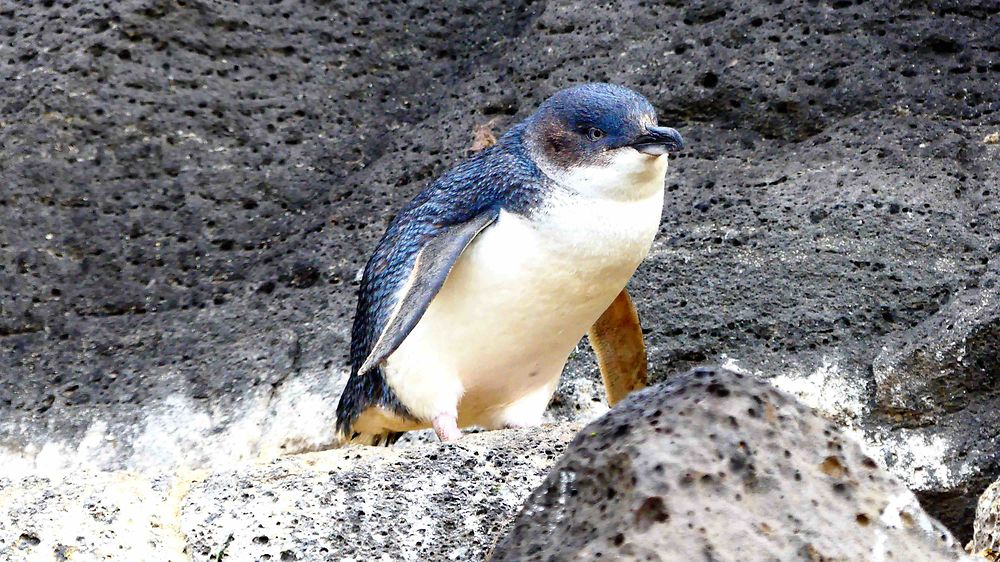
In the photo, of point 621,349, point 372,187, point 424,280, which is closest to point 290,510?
point 424,280

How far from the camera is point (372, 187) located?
162 inches

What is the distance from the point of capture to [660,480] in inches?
66.6

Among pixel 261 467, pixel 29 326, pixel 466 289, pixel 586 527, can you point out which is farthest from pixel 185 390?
pixel 586 527

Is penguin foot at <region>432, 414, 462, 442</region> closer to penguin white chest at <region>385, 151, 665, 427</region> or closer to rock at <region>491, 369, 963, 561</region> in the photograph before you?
penguin white chest at <region>385, 151, 665, 427</region>

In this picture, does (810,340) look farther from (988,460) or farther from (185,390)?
(185,390)

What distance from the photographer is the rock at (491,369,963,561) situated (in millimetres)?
1651

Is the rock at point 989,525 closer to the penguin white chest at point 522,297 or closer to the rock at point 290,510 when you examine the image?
the rock at point 290,510

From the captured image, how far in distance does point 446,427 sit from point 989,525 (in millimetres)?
1176

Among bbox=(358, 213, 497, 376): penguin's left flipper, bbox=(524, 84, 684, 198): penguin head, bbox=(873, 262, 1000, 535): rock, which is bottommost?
bbox=(873, 262, 1000, 535): rock

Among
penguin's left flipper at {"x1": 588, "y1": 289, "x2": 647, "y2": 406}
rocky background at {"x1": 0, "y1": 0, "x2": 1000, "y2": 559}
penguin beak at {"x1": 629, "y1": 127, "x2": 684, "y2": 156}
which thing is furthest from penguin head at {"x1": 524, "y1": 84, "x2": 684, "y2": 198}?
rocky background at {"x1": 0, "y1": 0, "x2": 1000, "y2": 559}

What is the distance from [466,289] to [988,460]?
1341mm

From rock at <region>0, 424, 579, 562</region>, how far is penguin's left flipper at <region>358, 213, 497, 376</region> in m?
0.46

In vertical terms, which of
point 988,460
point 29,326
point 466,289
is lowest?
point 988,460

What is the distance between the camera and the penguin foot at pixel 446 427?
9.78ft
